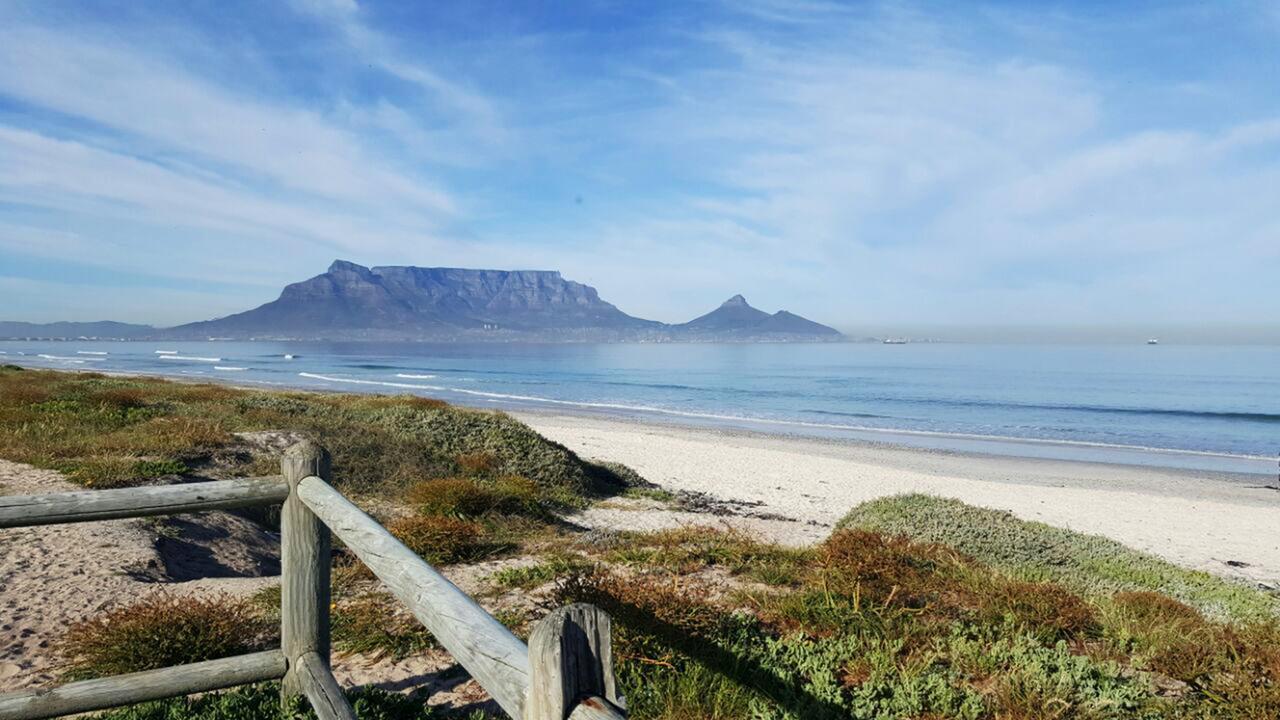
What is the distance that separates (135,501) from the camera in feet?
13.5

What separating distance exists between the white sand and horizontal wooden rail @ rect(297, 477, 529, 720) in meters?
9.43

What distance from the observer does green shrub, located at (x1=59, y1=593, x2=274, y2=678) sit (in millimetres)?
4996

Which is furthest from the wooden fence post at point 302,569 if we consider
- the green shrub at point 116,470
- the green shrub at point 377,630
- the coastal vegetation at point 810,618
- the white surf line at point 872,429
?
the white surf line at point 872,429

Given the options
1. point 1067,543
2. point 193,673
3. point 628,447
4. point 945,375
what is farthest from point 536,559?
point 945,375

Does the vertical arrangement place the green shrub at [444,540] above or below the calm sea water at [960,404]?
above

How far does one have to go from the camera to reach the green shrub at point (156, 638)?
5.00 m

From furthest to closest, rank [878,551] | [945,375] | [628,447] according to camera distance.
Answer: [945,375], [628,447], [878,551]

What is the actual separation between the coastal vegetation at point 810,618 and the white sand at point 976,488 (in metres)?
4.00

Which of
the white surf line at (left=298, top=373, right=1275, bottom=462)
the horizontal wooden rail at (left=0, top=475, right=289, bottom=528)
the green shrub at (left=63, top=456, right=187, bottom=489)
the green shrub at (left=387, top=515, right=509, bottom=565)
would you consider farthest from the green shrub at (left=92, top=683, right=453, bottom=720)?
the white surf line at (left=298, top=373, right=1275, bottom=462)

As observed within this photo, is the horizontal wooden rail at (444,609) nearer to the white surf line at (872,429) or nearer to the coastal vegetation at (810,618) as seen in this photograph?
the coastal vegetation at (810,618)

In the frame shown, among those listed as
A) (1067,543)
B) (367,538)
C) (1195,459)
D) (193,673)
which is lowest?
(1195,459)

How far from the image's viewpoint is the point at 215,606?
5.68 m

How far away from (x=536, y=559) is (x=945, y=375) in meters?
90.3

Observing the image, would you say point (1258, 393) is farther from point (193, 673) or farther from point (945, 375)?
point (193, 673)
